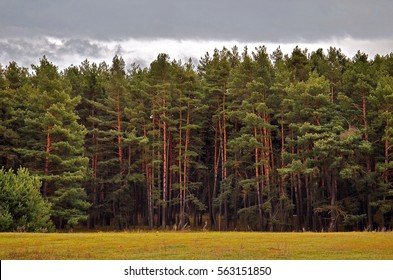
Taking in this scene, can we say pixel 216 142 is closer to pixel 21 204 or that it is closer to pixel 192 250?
pixel 21 204

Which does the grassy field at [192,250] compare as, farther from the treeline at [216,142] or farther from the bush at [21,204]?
the treeline at [216,142]

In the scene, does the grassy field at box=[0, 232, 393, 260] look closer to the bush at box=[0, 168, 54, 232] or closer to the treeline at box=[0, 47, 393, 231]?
the bush at box=[0, 168, 54, 232]

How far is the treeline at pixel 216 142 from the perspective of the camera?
5350 cm

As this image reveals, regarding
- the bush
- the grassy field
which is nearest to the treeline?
the bush

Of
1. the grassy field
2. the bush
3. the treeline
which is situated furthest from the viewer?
the treeline

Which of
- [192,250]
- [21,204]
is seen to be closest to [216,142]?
[21,204]

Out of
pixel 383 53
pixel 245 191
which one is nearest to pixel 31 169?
pixel 245 191

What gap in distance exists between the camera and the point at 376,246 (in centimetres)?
2394

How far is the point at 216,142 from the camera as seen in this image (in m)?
69.4

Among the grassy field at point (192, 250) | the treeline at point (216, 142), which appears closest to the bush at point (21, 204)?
the treeline at point (216, 142)

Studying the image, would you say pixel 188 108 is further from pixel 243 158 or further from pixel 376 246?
pixel 376 246

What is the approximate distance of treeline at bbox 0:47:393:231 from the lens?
2106 inches

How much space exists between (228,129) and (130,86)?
13.8 meters

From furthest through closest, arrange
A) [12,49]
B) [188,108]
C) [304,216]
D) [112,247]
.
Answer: [12,49] < [188,108] < [304,216] < [112,247]
